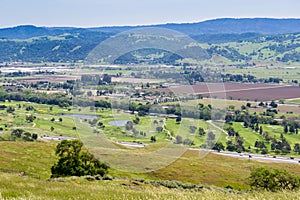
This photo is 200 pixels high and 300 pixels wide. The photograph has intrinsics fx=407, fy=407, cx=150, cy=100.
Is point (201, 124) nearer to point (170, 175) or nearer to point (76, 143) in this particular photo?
point (76, 143)

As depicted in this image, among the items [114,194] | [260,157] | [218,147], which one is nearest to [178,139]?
[114,194]

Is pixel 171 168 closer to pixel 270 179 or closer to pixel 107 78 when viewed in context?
pixel 107 78

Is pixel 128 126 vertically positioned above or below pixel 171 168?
above

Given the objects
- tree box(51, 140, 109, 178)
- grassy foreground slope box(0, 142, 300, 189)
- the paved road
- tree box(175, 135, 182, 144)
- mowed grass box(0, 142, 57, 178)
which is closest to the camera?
tree box(175, 135, 182, 144)

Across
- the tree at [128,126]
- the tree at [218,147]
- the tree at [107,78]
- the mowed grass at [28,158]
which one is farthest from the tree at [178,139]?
the tree at [218,147]

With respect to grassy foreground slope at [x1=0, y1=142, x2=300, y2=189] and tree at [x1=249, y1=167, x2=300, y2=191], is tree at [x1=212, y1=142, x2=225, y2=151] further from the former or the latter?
tree at [x1=249, y1=167, x2=300, y2=191]

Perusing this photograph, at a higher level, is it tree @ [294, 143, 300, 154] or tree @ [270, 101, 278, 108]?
tree @ [270, 101, 278, 108]

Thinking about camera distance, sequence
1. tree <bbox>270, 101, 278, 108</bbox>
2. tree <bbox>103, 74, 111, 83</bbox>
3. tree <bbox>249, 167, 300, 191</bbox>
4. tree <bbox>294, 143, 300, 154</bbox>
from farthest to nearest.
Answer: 1. tree <bbox>270, 101, 278, 108</bbox>
2. tree <bbox>294, 143, 300, 154</bbox>
3. tree <bbox>103, 74, 111, 83</bbox>
4. tree <bbox>249, 167, 300, 191</bbox>

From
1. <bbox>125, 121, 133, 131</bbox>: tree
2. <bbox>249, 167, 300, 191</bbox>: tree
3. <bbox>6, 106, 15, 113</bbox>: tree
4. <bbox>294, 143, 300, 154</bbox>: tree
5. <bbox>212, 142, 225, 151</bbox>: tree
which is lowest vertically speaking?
<bbox>294, 143, 300, 154</bbox>: tree

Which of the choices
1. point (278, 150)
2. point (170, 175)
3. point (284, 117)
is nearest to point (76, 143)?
point (170, 175)

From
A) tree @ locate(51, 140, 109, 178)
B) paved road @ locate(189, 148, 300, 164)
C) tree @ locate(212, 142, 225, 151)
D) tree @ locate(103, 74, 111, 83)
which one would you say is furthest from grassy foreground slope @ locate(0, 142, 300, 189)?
tree @ locate(212, 142, 225, 151)

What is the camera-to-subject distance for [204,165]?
191 ft

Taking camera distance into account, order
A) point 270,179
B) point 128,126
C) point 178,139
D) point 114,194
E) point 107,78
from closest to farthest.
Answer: point 114,194
point 178,139
point 128,126
point 270,179
point 107,78

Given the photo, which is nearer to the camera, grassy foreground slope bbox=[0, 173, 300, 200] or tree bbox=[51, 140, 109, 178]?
grassy foreground slope bbox=[0, 173, 300, 200]
